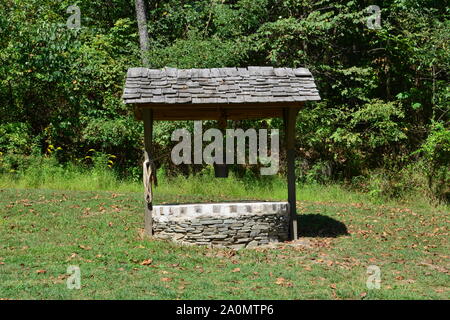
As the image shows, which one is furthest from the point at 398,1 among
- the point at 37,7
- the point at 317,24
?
the point at 37,7

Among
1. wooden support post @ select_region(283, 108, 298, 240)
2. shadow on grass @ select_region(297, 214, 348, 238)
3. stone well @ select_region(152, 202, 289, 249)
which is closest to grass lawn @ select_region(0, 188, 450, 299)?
shadow on grass @ select_region(297, 214, 348, 238)

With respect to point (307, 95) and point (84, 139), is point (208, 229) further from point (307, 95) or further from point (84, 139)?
point (84, 139)

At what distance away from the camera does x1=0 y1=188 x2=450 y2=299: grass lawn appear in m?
7.43

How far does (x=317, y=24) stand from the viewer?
662 inches

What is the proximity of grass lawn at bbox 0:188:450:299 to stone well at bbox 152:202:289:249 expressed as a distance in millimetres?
289

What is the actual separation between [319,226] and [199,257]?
354cm

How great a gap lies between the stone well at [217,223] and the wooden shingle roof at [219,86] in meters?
1.82

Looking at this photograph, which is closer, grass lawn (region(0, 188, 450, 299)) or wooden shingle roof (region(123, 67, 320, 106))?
grass lawn (region(0, 188, 450, 299))

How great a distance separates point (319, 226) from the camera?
1191cm

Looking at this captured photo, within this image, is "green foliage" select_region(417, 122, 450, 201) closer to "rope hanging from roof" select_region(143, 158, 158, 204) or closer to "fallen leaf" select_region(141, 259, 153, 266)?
"rope hanging from roof" select_region(143, 158, 158, 204)

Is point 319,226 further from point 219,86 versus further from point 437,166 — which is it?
point 437,166

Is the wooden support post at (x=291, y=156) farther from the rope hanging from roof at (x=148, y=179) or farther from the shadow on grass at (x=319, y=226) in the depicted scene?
the rope hanging from roof at (x=148, y=179)

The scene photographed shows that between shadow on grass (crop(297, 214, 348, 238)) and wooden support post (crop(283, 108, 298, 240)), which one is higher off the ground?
wooden support post (crop(283, 108, 298, 240))

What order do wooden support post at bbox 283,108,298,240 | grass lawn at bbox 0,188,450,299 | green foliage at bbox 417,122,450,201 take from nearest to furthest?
grass lawn at bbox 0,188,450,299, wooden support post at bbox 283,108,298,240, green foliage at bbox 417,122,450,201
